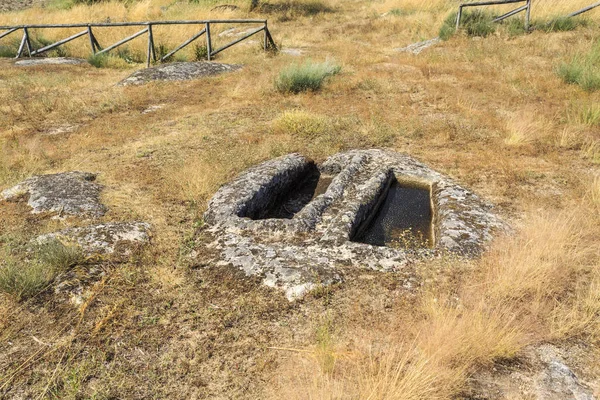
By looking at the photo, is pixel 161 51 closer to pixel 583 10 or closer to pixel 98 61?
pixel 98 61

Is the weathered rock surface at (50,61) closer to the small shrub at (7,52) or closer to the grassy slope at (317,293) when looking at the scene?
the small shrub at (7,52)

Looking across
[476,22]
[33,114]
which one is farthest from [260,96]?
[476,22]

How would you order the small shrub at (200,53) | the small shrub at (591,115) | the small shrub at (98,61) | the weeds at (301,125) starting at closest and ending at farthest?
the small shrub at (591,115) → the weeds at (301,125) → the small shrub at (98,61) → the small shrub at (200,53)

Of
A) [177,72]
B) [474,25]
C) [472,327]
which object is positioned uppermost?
[474,25]

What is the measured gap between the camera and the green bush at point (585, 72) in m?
8.08

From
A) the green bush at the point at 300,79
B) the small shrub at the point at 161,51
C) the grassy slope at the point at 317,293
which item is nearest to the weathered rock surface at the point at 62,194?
the grassy slope at the point at 317,293

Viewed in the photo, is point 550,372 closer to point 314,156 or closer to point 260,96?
point 314,156

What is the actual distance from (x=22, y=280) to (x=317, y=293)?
2340 millimetres

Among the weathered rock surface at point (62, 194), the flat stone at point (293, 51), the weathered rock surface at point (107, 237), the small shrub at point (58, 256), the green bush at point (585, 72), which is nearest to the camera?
the small shrub at point (58, 256)

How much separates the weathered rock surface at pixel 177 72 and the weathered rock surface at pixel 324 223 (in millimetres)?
6399

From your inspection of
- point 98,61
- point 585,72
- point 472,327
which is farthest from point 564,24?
point 98,61

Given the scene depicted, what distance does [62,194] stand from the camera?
479cm

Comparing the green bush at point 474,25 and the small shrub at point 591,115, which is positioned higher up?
the green bush at point 474,25

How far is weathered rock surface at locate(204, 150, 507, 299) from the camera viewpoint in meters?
3.60
